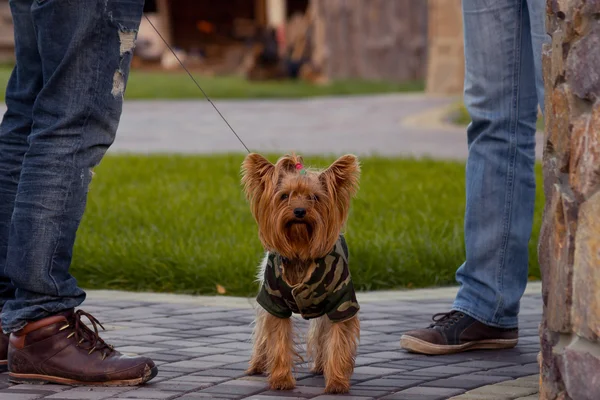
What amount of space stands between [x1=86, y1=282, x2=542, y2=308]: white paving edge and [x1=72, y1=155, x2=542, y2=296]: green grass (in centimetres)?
16

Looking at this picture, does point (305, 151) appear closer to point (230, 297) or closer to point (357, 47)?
point (230, 297)

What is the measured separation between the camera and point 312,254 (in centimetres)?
374

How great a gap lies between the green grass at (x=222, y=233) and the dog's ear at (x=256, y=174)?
6.31 feet

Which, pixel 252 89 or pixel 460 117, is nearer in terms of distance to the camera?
pixel 460 117

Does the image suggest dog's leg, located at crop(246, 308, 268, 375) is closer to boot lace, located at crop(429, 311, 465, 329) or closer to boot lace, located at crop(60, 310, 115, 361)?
boot lace, located at crop(60, 310, 115, 361)

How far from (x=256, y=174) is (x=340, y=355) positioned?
634 mm

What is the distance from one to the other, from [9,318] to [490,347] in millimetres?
1755

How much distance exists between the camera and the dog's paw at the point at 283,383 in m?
3.77

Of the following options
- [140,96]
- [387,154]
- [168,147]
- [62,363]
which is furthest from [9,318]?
[140,96]

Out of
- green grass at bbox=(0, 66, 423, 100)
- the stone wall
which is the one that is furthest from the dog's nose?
the stone wall

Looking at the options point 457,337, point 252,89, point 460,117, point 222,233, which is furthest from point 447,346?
point 252,89

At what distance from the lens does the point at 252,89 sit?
909 inches

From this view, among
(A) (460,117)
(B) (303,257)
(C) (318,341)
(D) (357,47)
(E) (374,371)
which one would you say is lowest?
(A) (460,117)

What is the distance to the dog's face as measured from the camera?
12.1 ft
